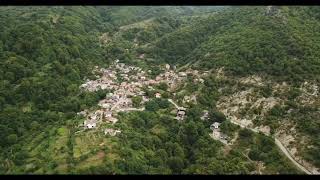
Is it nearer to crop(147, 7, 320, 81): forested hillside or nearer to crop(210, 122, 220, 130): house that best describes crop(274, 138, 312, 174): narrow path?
crop(210, 122, 220, 130): house

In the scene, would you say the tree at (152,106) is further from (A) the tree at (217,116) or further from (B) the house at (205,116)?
(A) the tree at (217,116)

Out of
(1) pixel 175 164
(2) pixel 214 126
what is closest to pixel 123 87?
(2) pixel 214 126

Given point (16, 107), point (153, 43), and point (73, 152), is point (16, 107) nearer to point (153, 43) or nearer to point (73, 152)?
point (73, 152)

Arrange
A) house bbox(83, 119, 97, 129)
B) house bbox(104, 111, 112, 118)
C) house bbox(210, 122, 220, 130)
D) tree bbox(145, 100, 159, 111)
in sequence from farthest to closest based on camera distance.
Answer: tree bbox(145, 100, 159, 111)
house bbox(210, 122, 220, 130)
house bbox(104, 111, 112, 118)
house bbox(83, 119, 97, 129)

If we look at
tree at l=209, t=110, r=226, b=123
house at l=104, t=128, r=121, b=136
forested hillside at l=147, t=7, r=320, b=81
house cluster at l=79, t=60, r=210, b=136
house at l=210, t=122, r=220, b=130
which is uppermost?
forested hillside at l=147, t=7, r=320, b=81

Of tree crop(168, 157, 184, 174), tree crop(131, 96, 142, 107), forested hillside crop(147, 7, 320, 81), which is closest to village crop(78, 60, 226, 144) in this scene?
tree crop(131, 96, 142, 107)

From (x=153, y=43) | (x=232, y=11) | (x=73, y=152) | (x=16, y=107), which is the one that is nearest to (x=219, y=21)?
(x=232, y=11)

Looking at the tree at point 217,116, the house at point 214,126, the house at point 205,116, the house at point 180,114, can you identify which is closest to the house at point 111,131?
Result: the house at point 180,114
